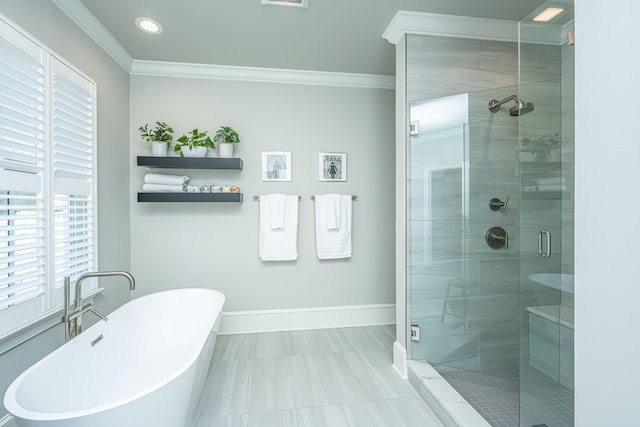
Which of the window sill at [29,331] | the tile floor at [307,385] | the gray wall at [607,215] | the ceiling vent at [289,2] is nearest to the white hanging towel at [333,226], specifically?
the tile floor at [307,385]

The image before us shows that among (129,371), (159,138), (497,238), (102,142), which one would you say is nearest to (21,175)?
(102,142)

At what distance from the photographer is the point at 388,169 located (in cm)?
319

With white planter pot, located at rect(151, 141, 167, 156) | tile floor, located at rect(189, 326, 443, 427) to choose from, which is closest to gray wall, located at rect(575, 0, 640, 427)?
tile floor, located at rect(189, 326, 443, 427)

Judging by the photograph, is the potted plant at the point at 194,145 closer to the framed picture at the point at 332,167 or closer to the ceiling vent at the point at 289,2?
the framed picture at the point at 332,167

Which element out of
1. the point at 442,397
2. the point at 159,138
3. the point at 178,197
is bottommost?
the point at 442,397

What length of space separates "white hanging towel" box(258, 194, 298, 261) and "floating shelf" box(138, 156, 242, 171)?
430 mm

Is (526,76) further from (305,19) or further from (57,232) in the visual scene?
(57,232)

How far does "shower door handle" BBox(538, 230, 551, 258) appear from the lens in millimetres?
1337

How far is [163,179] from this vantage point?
264cm

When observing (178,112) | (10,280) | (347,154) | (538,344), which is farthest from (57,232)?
(538,344)

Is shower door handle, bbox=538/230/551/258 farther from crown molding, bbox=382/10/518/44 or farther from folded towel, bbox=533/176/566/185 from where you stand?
crown molding, bbox=382/10/518/44

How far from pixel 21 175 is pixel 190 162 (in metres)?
1.19

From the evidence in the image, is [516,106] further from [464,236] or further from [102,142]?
[102,142]

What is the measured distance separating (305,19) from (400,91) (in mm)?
854
